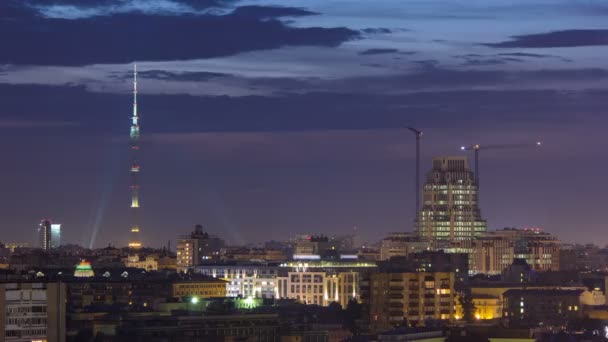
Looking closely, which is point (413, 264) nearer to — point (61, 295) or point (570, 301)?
point (570, 301)

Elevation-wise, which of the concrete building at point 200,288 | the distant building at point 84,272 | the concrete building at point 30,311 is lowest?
the concrete building at point 30,311

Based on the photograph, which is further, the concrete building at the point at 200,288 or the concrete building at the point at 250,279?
the concrete building at the point at 250,279

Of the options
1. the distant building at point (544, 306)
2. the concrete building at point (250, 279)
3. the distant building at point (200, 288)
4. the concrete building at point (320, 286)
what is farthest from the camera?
the concrete building at point (250, 279)

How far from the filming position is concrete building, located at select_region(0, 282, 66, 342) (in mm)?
87062

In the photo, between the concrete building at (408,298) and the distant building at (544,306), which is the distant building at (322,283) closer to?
the distant building at (544,306)

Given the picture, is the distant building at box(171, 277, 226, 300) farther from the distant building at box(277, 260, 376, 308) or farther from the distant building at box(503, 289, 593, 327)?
the distant building at box(503, 289, 593, 327)

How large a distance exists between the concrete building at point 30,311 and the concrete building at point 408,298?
58933 mm

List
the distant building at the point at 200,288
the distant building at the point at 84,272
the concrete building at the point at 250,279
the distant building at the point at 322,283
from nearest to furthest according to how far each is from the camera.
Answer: the distant building at the point at 200,288 < the distant building at the point at 84,272 < the distant building at the point at 322,283 < the concrete building at the point at 250,279

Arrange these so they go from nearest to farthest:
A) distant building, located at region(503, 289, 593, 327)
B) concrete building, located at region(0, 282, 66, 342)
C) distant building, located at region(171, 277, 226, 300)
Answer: concrete building, located at region(0, 282, 66, 342)
distant building, located at region(503, 289, 593, 327)
distant building, located at region(171, 277, 226, 300)

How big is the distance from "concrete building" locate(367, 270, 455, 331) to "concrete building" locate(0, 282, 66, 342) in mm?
58933

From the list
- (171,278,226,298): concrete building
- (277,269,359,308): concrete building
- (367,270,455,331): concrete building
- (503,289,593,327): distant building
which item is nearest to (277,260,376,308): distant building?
(277,269,359,308): concrete building

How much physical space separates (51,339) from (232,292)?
333ft

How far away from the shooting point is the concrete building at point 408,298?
5881 inches

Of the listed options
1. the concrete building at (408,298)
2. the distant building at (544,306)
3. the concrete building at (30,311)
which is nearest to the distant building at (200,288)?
the concrete building at (408,298)
